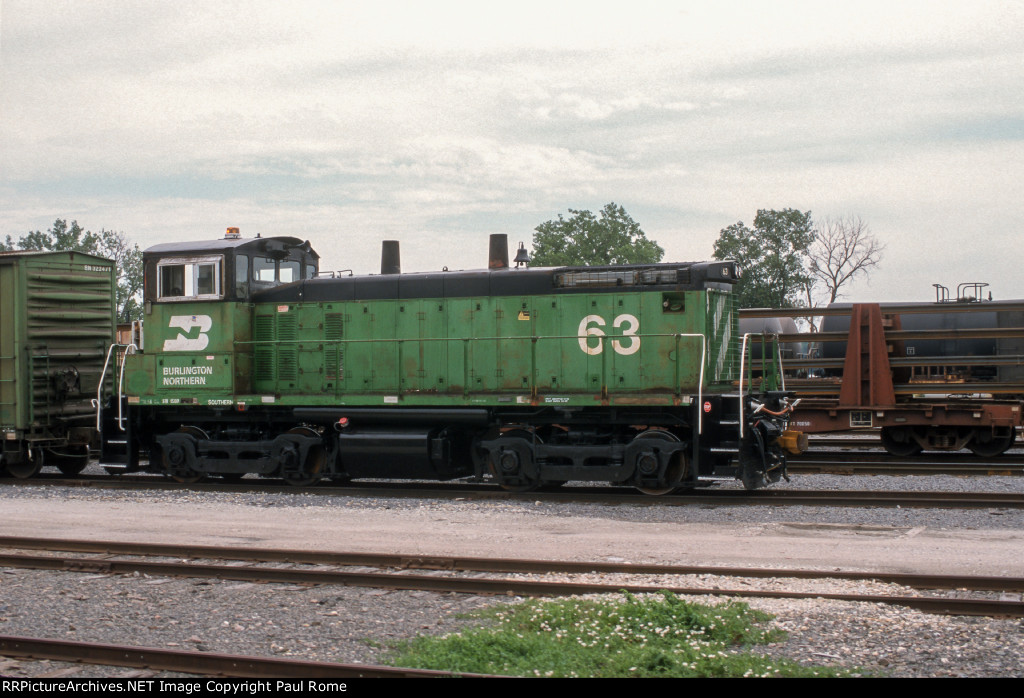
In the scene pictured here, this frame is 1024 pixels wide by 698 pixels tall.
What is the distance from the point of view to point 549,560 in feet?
27.7

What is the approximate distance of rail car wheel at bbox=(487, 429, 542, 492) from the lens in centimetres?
1297

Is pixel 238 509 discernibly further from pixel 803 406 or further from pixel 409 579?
pixel 803 406

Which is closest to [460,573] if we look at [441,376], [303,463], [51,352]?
[441,376]

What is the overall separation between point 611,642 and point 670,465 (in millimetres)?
6777

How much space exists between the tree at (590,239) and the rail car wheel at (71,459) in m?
44.8

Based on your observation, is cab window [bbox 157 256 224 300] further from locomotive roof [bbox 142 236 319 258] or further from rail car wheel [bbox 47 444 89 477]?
rail car wheel [bbox 47 444 89 477]

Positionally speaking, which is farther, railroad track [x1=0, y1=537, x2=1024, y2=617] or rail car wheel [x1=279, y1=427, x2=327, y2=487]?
rail car wheel [x1=279, y1=427, x2=327, y2=487]

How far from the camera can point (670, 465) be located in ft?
41.3

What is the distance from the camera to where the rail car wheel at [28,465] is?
1565cm

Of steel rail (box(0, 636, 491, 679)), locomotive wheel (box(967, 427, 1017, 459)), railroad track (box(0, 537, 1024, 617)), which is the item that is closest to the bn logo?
railroad track (box(0, 537, 1024, 617))

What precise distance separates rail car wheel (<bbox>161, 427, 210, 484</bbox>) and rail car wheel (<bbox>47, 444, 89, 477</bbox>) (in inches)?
95.6

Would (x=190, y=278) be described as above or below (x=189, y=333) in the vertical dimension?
above

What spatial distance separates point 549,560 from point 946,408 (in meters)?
11.0

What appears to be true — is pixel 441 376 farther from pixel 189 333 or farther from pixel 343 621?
pixel 343 621
